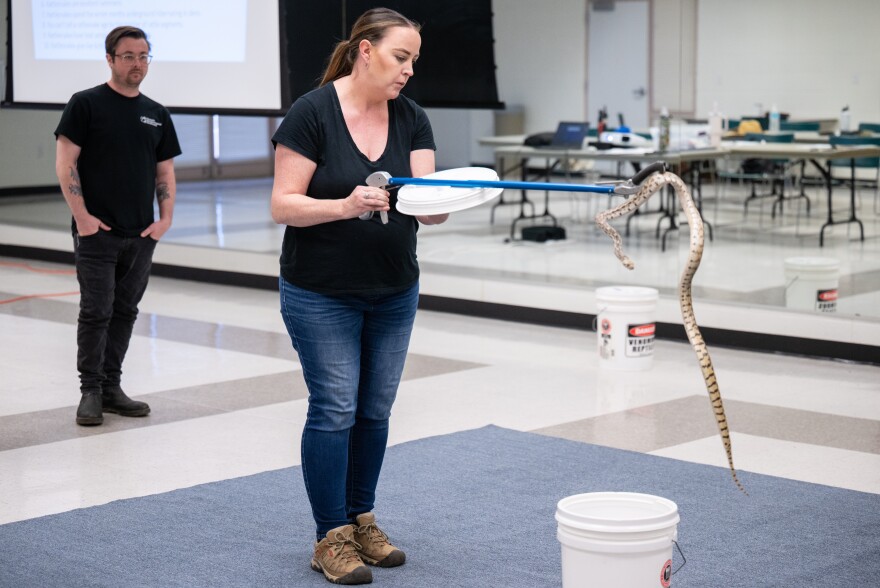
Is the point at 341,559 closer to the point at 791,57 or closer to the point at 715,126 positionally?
the point at 791,57

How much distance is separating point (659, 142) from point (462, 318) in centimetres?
166

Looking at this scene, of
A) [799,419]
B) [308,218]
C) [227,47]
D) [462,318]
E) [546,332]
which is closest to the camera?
[308,218]

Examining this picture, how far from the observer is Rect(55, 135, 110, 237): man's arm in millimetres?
5059

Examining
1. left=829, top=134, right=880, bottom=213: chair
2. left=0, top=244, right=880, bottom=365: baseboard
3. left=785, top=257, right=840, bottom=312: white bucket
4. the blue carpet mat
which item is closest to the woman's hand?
the blue carpet mat

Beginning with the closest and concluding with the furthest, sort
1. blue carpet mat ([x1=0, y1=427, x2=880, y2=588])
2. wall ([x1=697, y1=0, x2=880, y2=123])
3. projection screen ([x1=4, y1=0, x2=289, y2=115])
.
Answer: blue carpet mat ([x1=0, y1=427, x2=880, y2=588])
wall ([x1=697, y1=0, x2=880, y2=123])
projection screen ([x1=4, y1=0, x2=289, y2=115])

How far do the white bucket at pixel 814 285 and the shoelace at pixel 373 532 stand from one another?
4.00 m

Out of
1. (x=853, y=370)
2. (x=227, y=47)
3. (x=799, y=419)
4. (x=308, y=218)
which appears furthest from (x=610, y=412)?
(x=227, y=47)

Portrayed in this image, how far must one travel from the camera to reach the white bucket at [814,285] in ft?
22.6

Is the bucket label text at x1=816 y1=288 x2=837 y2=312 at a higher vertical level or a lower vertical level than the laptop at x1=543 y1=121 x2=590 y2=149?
lower

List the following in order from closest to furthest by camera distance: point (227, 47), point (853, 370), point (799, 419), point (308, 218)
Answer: point (308, 218), point (799, 419), point (853, 370), point (227, 47)

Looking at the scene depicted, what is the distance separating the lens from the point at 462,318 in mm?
8109

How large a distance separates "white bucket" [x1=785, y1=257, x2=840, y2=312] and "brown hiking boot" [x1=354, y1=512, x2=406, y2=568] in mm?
4004

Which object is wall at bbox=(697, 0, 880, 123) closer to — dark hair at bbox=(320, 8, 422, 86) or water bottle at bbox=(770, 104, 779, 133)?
water bottle at bbox=(770, 104, 779, 133)

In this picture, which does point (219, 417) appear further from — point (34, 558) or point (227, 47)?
point (227, 47)
